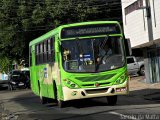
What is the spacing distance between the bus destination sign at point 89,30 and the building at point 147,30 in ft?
41.4

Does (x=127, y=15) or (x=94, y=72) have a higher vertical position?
(x=127, y=15)

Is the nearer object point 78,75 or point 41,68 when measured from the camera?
point 78,75

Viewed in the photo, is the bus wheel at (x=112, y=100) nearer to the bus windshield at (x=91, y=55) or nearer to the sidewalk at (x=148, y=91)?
the bus windshield at (x=91, y=55)

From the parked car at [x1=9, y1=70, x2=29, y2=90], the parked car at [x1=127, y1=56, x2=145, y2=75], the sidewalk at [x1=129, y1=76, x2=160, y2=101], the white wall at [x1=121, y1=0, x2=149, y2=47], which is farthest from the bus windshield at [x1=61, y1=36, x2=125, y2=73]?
the parked car at [x1=9, y1=70, x2=29, y2=90]

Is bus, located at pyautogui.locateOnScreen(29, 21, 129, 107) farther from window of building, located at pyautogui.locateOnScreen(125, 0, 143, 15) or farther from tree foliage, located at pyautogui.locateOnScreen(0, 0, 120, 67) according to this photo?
tree foliage, located at pyautogui.locateOnScreen(0, 0, 120, 67)

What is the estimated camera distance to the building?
34750 mm

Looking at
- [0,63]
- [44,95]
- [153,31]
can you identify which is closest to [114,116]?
[44,95]

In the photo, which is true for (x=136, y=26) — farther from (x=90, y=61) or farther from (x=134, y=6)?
(x=90, y=61)

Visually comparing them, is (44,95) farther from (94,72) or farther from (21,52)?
(21,52)

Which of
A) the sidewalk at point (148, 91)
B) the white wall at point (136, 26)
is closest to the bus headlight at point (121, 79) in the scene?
the sidewalk at point (148, 91)

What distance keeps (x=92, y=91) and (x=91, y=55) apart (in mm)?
1341

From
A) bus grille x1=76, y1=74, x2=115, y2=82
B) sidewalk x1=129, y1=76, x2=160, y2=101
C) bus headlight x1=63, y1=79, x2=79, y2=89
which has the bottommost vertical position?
sidewalk x1=129, y1=76, x2=160, y2=101

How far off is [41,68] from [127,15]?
2113 cm

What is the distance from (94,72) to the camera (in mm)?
18047
